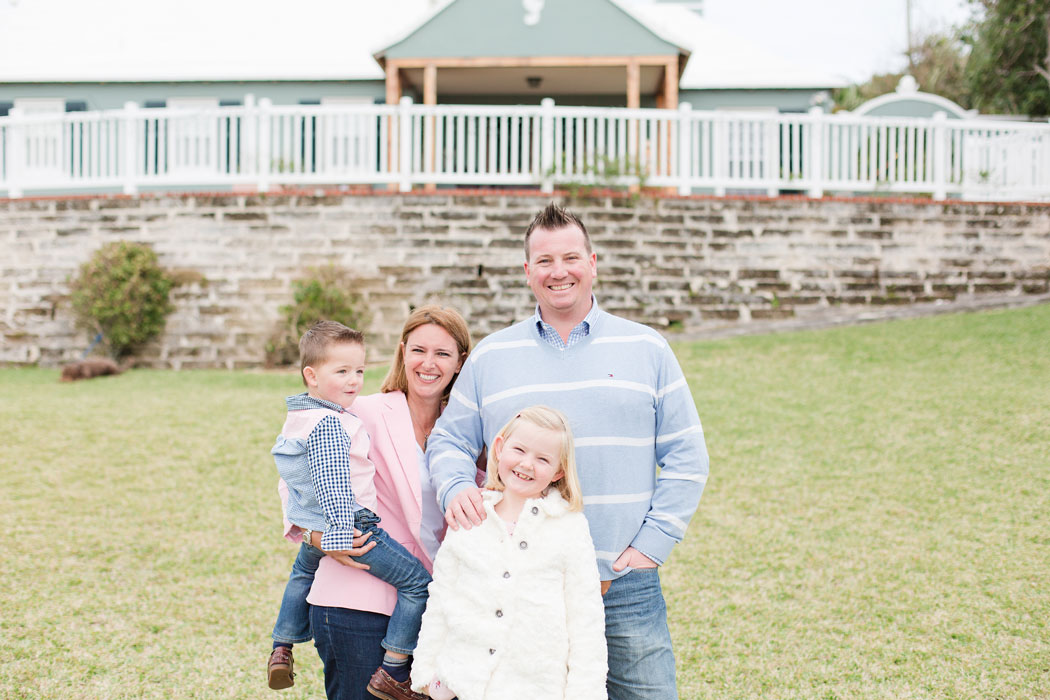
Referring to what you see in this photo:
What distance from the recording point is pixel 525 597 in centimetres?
215

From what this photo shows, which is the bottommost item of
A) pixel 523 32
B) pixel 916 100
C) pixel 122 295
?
pixel 122 295

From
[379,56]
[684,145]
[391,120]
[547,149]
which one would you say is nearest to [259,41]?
Answer: [379,56]

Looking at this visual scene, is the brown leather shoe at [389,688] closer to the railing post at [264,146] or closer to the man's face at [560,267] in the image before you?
the man's face at [560,267]

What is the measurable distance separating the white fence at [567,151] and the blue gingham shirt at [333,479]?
29.2 feet

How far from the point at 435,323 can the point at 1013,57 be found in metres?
21.8

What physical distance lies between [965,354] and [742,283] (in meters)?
2.96

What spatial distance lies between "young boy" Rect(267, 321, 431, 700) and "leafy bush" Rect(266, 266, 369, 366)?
7869 millimetres

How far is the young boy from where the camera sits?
7.48 ft

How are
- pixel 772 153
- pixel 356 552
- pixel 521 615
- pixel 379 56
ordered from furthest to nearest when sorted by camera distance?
pixel 379 56 < pixel 772 153 < pixel 356 552 < pixel 521 615

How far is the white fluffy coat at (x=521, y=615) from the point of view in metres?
2.13

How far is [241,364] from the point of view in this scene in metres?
11.0

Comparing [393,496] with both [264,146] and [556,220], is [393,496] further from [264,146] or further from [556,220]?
[264,146]

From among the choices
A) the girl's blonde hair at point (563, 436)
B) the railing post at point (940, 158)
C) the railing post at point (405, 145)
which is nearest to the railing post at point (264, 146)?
the railing post at point (405, 145)

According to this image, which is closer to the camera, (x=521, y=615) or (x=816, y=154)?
(x=521, y=615)
